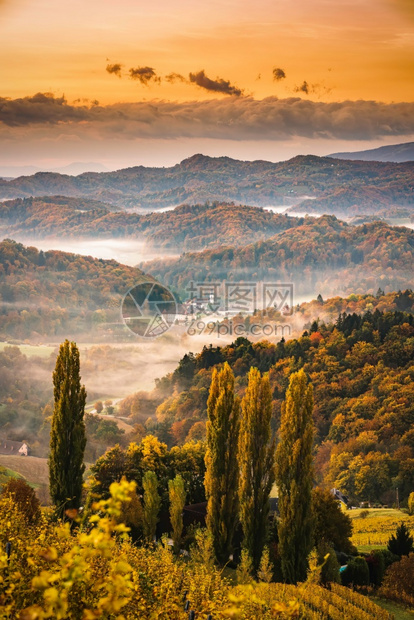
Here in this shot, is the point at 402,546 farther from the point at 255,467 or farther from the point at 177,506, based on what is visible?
the point at 177,506

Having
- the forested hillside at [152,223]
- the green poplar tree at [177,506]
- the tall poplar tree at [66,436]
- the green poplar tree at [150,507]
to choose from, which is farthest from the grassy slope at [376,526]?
the forested hillside at [152,223]

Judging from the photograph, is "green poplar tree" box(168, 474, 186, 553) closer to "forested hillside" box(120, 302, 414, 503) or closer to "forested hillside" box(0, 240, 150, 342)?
"forested hillside" box(120, 302, 414, 503)

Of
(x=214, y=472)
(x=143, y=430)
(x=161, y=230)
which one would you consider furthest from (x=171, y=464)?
(x=161, y=230)

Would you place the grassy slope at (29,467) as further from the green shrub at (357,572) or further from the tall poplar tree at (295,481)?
the green shrub at (357,572)

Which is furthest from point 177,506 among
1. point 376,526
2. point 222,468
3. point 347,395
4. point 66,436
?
point 347,395

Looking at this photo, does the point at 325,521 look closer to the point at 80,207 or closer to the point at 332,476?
the point at 332,476

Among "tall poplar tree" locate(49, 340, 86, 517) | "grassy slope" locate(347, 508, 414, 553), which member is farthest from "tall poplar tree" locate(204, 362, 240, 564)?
"grassy slope" locate(347, 508, 414, 553)
